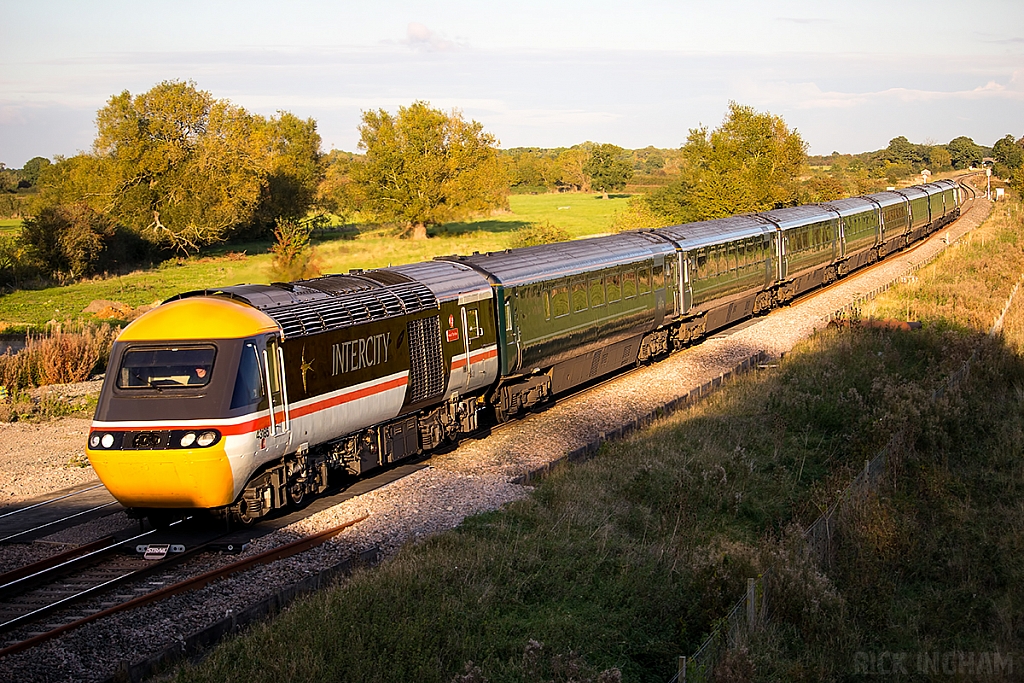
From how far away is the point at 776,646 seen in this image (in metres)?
9.84

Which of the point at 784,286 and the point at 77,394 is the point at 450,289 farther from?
the point at 784,286

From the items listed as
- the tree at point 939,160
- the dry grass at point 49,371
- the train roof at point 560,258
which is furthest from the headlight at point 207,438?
the tree at point 939,160

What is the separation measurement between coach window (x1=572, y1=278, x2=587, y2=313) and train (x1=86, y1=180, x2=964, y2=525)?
39 millimetres

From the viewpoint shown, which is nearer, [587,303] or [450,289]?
[450,289]

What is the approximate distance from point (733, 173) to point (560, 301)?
42137 millimetres

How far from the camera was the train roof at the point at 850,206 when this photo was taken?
37188 millimetres

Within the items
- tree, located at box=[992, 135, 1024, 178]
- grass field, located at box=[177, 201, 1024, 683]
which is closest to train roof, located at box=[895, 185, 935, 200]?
grass field, located at box=[177, 201, 1024, 683]

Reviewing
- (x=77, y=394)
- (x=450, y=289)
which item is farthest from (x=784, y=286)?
(x=77, y=394)

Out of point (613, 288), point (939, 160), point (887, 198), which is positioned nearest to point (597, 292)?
point (613, 288)

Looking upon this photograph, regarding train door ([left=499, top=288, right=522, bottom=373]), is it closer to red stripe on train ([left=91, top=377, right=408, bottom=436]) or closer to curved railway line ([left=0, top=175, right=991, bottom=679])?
red stripe on train ([left=91, top=377, right=408, bottom=436])

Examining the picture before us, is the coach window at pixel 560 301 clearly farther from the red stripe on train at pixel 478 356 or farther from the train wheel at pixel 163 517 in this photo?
the train wheel at pixel 163 517

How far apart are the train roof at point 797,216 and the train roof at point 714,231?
30.0 inches

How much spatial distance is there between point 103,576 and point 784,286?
25.5 metres

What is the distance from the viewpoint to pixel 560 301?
18.3 m
